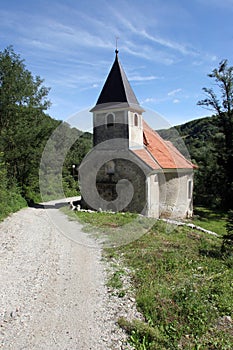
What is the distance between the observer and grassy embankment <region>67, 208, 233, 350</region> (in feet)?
14.8

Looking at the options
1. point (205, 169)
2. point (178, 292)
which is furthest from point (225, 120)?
point (178, 292)

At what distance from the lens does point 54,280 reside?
6.70m

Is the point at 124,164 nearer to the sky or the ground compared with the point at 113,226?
nearer to the sky

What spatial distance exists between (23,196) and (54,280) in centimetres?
1404

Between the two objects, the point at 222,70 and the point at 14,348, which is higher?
the point at 222,70

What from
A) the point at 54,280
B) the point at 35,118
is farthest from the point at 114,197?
the point at 54,280

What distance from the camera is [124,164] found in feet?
56.2

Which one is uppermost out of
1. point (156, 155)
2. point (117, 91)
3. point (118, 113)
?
point (117, 91)

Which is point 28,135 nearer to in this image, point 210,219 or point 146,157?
point 146,157

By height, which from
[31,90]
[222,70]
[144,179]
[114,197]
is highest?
[222,70]

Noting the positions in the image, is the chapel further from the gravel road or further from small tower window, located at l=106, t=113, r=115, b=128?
the gravel road

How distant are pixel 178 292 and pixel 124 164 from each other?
11842mm

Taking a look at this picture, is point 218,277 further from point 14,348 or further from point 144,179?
point 144,179

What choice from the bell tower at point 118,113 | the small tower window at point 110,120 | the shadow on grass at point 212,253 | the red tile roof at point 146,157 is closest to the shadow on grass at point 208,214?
the red tile roof at point 146,157
